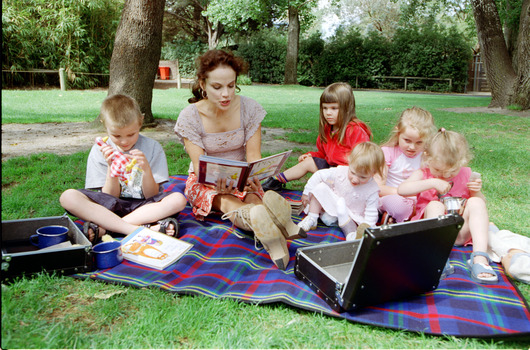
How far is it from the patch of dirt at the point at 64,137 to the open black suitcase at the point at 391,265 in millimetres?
3837

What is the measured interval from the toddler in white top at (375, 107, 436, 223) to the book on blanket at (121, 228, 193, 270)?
1569 mm

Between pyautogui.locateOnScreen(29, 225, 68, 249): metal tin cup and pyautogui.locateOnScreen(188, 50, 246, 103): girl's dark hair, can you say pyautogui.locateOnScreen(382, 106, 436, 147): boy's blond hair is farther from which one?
pyautogui.locateOnScreen(29, 225, 68, 249): metal tin cup

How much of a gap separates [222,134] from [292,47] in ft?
71.1

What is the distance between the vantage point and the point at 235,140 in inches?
137

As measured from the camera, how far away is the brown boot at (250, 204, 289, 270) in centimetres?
256

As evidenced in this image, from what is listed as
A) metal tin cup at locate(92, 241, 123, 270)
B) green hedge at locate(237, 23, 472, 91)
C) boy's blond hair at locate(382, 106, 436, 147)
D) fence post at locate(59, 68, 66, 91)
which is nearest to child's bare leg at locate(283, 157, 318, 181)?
boy's blond hair at locate(382, 106, 436, 147)

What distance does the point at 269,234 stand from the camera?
101 inches

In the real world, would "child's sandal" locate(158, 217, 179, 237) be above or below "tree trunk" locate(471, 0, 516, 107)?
below

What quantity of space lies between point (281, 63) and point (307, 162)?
2336 centimetres

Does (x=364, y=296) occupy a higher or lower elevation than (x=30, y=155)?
lower

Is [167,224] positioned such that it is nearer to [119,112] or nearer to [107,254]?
[107,254]

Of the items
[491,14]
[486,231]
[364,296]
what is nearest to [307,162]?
[486,231]

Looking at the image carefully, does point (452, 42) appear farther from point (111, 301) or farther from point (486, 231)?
point (111, 301)

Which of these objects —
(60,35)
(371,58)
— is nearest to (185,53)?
(371,58)
